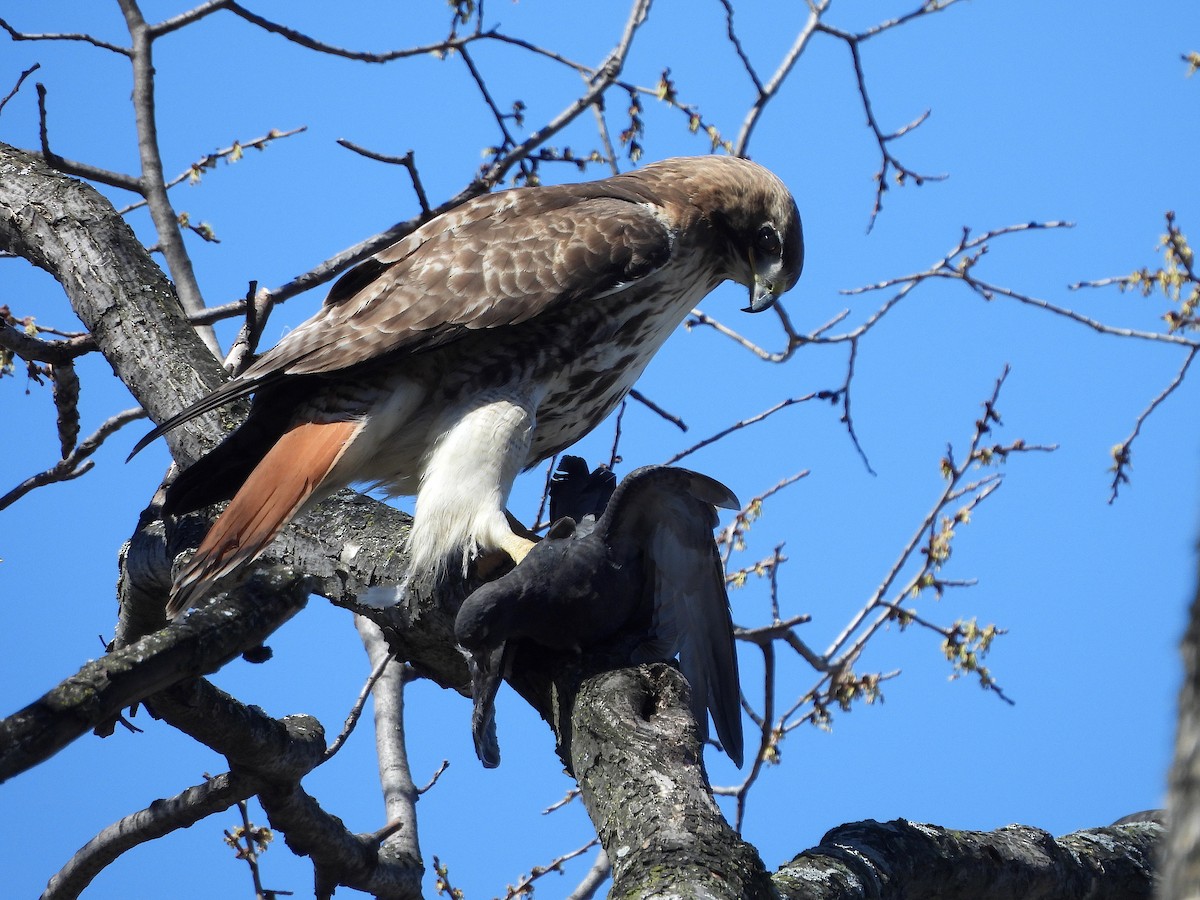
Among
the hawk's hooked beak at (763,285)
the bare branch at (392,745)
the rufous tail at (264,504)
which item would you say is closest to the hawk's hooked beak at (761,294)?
the hawk's hooked beak at (763,285)

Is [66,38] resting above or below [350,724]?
above

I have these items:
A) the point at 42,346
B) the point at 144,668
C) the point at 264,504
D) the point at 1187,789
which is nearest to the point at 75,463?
the point at 42,346

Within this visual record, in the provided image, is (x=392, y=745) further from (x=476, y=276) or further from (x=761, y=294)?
(x=761, y=294)

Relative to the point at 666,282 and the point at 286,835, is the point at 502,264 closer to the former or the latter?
the point at 666,282

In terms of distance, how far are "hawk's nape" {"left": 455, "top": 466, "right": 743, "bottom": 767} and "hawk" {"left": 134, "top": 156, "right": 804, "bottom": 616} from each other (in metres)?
0.39

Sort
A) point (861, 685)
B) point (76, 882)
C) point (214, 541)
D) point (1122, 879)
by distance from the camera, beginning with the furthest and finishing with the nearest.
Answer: point (861, 685), point (76, 882), point (214, 541), point (1122, 879)

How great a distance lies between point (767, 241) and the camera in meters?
3.49

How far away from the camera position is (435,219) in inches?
132

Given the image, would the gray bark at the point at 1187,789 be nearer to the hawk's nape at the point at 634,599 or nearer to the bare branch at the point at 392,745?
the hawk's nape at the point at 634,599

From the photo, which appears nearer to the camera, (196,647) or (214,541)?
(196,647)

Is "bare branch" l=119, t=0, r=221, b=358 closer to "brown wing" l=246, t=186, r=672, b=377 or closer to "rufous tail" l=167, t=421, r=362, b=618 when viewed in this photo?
"brown wing" l=246, t=186, r=672, b=377

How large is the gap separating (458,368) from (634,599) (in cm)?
100

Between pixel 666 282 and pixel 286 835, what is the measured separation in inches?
63.6

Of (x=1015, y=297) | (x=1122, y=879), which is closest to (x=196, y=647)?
(x=1122, y=879)
